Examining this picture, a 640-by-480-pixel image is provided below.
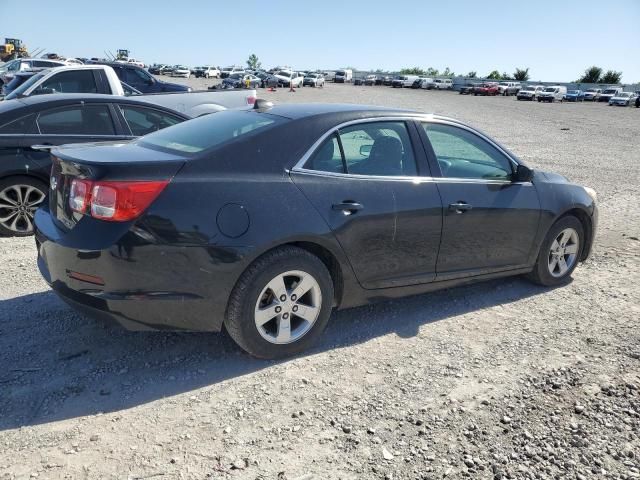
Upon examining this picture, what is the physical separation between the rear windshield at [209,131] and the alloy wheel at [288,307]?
981 millimetres

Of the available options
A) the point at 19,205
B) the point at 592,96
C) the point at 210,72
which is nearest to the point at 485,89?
the point at 592,96

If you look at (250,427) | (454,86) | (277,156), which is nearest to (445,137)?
(277,156)

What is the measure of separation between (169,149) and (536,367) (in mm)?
2819

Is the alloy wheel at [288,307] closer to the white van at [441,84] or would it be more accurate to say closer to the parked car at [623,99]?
the parked car at [623,99]

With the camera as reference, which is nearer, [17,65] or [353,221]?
[353,221]

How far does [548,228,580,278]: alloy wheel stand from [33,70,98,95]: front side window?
957 centimetres

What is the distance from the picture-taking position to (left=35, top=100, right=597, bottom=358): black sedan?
3.16 metres

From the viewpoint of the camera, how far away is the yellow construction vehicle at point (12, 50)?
5629 cm

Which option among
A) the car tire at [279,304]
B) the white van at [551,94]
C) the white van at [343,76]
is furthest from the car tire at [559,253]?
the white van at [343,76]

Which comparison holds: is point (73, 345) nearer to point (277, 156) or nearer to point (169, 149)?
point (169, 149)

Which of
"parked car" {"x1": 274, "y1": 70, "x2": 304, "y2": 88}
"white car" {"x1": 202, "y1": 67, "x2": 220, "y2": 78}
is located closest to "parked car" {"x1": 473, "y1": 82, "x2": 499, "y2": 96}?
"parked car" {"x1": 274, "y1": 70, "x2": 304, "y2": 88}

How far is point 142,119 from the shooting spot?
6.88 m

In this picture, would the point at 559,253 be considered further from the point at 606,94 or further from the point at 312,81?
the point at 606,94

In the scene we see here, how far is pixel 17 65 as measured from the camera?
23.5 m
